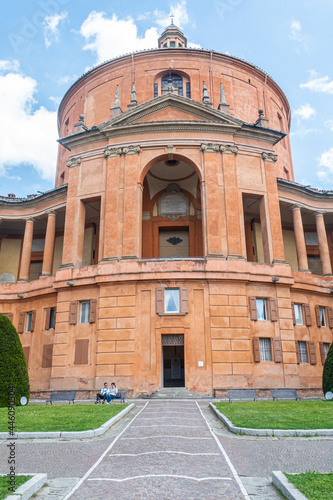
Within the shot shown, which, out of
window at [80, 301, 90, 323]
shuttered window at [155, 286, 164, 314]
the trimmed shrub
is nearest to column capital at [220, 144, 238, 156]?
shuttered window at [155, 286, 164, 314]

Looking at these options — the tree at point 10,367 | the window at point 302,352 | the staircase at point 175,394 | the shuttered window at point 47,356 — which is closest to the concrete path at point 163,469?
the tree at point 10,367

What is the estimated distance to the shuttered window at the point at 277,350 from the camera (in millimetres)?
26344

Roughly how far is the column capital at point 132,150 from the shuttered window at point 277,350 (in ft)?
52.7

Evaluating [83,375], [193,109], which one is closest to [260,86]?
[193,109]

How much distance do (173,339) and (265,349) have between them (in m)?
6.05

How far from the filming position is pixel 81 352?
26906 mm

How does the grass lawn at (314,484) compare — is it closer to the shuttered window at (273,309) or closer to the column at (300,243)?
the shuttered window at (273,309)

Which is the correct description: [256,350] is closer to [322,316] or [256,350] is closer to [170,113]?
[322,316]

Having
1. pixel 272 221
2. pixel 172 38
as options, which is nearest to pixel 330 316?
pixel 272 221

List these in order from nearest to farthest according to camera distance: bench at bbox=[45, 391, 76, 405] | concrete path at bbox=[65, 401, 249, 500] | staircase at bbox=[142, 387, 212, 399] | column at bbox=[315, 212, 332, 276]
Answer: concrete path at bbox=[65, 401, 249, 500] < bench at bbox=[45, 391, 76, 405] < staircase at bbox=[142, 387, 212, 399] < column at bbox=[315, 212, 332, 276]

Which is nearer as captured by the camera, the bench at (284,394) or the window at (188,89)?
the bench at (284,394)

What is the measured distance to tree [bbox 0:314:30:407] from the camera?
1851 cm

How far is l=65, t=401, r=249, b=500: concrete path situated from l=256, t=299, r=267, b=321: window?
1504cm

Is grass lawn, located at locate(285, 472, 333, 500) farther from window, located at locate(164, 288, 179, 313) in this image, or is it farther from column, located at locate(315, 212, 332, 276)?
column, located at locate(315, 212, 332, 276)
